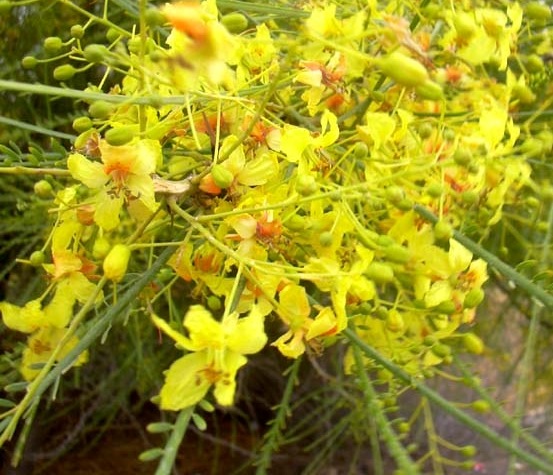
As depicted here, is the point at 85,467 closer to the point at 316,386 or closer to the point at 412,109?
the point at 316,386

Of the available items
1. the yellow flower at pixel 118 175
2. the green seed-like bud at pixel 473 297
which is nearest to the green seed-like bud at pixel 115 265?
the yellow flower at pixel 118 175

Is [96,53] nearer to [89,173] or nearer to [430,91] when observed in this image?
[89,173]

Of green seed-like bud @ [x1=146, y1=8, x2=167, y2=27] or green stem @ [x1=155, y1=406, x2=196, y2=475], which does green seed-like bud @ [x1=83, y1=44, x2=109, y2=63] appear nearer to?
green seed-like bud @ [x1=146, y1=8, x2=167, y2=27]

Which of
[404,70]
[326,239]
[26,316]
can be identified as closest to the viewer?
[404,70]

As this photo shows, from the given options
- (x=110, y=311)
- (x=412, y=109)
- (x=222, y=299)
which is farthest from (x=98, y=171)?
(x=412, y=109)

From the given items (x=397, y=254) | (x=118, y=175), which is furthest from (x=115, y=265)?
(x=397, y=254)

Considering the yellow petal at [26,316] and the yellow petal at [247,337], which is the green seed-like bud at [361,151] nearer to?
the yellow petal at [247,337]
